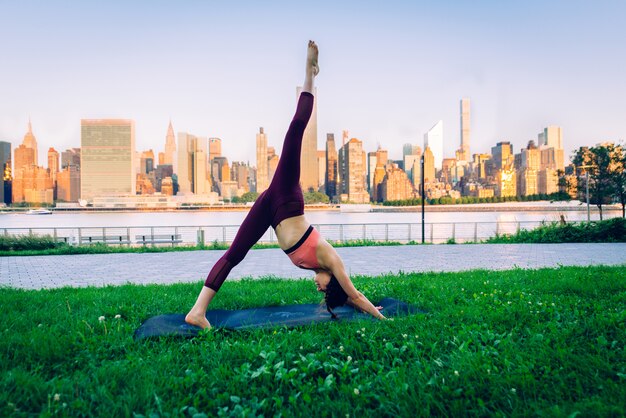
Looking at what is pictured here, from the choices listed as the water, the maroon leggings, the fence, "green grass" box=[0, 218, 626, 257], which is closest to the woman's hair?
the maroon leggings

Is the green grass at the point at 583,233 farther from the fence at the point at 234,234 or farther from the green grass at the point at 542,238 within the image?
the fence at the point at 234,234

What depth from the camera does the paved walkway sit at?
28.1 ft

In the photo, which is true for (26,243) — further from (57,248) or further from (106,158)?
(106,158)

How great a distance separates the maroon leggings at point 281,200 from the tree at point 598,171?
2803 centimetres

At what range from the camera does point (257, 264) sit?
11.1 meters

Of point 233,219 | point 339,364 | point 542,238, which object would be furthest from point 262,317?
point 233,219

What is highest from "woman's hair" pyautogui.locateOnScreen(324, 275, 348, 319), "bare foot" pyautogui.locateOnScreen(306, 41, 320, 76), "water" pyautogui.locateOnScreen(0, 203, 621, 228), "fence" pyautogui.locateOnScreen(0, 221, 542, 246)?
"bare foot" pyautogui.locateOnScreen(306, 41, 320, 76)

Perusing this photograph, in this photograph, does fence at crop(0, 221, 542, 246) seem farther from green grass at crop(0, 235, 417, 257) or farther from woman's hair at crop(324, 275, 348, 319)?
woman's hair at crop(324, 275, 348, 319)

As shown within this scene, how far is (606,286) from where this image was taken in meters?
5.25

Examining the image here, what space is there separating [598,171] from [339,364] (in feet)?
99.5

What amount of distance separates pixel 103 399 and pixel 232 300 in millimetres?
2968

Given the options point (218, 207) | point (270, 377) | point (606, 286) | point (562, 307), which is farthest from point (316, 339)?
point (218, 207)

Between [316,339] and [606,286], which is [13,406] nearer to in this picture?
[316,339]

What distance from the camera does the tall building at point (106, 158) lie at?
150 metres
